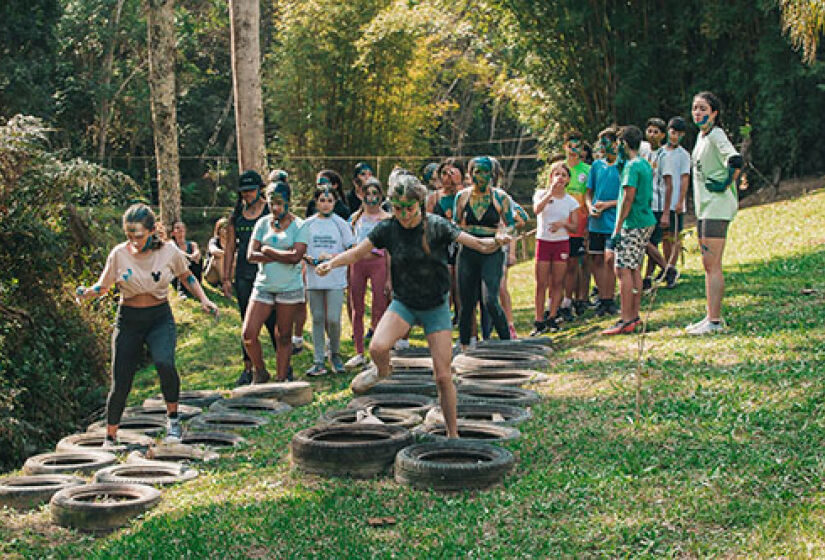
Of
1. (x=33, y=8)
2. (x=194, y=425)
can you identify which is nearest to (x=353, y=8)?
(x=33, y=8)

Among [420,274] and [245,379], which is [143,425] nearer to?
[245,379]

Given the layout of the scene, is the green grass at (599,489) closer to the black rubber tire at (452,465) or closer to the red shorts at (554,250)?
the black rubber tire at (452,465)

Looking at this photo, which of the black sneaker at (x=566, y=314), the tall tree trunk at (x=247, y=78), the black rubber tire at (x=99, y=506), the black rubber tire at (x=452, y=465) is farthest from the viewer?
the tall tree trunk at (x=247, y=78)

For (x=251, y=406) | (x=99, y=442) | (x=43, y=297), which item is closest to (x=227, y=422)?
(x=251, y=406)

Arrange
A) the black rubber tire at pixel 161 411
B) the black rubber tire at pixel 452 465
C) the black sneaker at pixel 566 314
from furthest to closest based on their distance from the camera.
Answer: the black sneaker at pixel 566 314 < the black rubber tire at pixel 161 411 < the black rubber tire at pixel 452 465

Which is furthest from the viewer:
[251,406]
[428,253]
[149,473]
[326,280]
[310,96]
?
[310,96]

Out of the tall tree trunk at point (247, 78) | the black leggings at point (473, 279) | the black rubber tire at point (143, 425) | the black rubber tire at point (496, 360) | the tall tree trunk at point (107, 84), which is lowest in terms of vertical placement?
the black rubber tire at point (143, 425)

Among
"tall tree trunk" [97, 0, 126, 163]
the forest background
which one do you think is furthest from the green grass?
"tall tree trunk" [97, 0, 126, 163]

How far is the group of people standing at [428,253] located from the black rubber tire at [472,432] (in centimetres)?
30

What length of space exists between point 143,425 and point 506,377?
3497 mm

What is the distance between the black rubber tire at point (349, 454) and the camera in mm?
7027

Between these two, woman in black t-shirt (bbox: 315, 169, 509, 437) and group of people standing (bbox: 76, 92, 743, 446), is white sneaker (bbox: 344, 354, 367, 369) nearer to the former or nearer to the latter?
group of people standing (bbox: 76, 92, 743, 446)

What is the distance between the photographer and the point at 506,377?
9.85 metres

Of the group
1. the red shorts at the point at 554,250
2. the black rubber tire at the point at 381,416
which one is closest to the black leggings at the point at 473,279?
the red shorts at the point at 554,250
